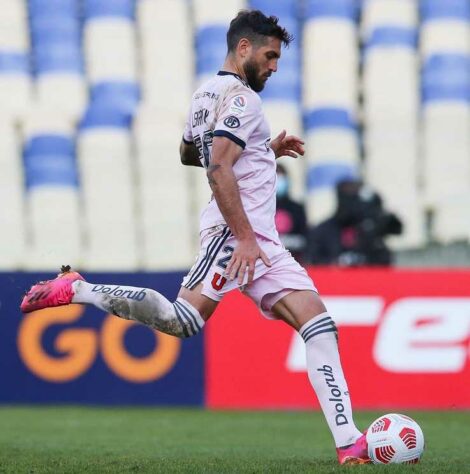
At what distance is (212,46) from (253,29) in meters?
10.4

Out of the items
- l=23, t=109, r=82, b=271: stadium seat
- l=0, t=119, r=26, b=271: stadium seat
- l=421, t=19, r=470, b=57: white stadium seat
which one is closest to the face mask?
l=23, t=109, r=82, b=271: stadium seat

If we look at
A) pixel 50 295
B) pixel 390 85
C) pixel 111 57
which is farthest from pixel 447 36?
pixel 50 295

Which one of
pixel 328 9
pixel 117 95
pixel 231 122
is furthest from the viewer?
pixel 328 9

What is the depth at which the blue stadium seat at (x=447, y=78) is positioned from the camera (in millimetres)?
16109

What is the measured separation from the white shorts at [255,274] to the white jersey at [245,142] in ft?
0.22

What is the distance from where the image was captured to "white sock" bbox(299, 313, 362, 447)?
599cm

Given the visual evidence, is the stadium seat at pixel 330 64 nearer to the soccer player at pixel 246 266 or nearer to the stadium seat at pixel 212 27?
the stadium seat at pixel 212 27

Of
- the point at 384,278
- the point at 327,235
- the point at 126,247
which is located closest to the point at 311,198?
the point at 126,247

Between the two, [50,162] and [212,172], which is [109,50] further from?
[212,172]

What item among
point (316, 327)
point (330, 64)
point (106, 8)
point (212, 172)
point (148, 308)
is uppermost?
point (106, 8)

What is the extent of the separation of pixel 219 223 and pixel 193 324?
503 mm

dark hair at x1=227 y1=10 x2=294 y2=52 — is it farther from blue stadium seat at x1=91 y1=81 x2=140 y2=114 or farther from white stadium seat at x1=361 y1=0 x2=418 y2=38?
white stadium seat at x1=361 y1=0 x2=418 y2=38

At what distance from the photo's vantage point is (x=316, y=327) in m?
6.09

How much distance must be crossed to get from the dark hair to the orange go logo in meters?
5.48
